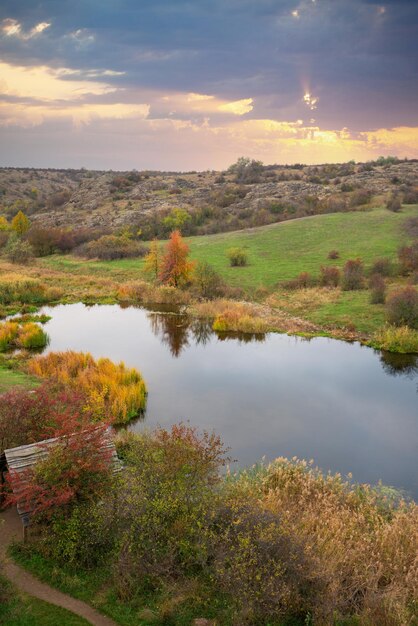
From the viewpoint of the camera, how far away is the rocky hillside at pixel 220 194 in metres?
76.2

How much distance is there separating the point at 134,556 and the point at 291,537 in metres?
3.01

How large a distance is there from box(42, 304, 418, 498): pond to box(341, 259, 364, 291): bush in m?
10.9

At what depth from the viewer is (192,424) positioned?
18.8 metres

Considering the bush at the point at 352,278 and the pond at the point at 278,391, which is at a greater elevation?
the bush at the point at 352,278

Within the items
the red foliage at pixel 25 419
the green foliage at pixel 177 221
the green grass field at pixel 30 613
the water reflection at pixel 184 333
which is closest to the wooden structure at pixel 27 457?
the red foliage at pixel 25 419

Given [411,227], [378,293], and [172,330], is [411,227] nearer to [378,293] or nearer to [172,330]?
[378,293]

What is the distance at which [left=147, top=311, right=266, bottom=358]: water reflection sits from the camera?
30516 mm

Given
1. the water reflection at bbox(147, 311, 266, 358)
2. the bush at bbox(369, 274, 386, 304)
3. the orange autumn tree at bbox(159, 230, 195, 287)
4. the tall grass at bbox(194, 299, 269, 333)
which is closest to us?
the water reflection at bbox(147, 311, 266, 358)

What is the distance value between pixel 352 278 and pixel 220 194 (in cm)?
5525

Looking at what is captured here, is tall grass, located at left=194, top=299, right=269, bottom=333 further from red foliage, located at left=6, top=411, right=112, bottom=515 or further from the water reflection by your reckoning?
red foliage, located at left=6, top=411, right=112, bottom=515

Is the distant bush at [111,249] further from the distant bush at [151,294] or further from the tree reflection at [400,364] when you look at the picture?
the tree reflection at [400,364]

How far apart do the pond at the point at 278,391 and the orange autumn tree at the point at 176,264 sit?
9.36 metres

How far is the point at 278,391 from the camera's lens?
885 inches

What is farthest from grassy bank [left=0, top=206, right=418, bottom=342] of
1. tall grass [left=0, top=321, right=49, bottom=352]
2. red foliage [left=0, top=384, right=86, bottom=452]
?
red foliage [left=0, top=384, right=86, bottom=452]
